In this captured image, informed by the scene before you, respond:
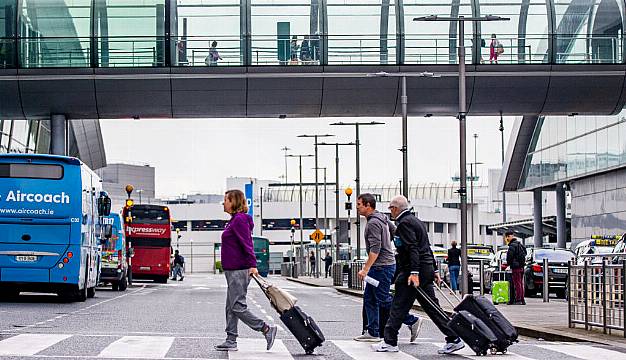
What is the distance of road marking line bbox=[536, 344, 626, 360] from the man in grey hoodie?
1.91 metres

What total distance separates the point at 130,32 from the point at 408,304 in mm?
22040

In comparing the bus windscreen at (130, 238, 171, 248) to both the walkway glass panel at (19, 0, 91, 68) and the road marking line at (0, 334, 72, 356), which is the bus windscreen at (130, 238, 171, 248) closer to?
the walkway glass panel at (19, 0, 91, 68)

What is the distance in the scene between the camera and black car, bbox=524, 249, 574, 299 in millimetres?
35469

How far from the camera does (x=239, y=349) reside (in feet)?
48.2

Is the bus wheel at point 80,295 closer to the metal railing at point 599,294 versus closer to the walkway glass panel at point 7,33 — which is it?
the walkway glass panel at point 7,33

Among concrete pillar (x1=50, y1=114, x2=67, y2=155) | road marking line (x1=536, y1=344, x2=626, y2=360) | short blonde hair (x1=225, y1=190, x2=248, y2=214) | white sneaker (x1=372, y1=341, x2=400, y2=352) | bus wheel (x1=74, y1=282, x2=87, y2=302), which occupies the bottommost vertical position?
bus wheel (x1=74, y1=282, x2=87, y2=302)

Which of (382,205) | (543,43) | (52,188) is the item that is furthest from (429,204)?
(52,188)

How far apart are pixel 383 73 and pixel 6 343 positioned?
19785 mm

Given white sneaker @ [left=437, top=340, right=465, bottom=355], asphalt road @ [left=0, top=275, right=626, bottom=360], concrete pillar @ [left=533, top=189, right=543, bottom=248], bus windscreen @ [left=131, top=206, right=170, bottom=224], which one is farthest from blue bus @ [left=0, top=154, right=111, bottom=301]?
concrete pillar @ [left=533, top=189, right=543, bottom=248]

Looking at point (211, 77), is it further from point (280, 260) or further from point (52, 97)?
point (280, 260)

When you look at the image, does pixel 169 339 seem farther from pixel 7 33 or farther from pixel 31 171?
pixel 7 33

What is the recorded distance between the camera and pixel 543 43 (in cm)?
3478

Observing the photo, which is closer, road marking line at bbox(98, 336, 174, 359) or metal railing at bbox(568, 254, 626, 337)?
road marking line at bbox(98, 336, 174, 359)

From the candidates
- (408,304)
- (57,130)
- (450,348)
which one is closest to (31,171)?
(57,130)
